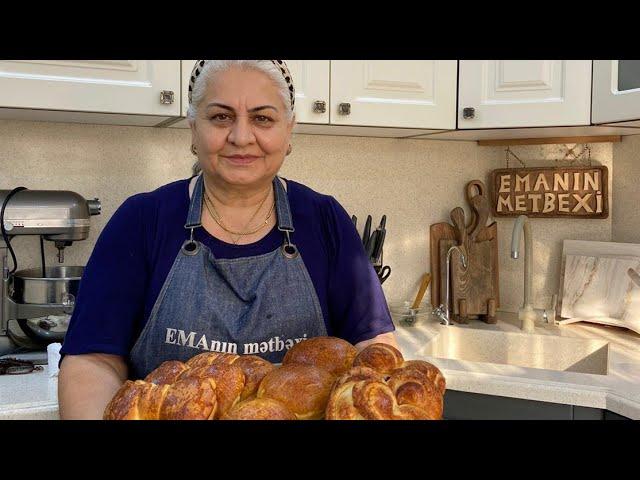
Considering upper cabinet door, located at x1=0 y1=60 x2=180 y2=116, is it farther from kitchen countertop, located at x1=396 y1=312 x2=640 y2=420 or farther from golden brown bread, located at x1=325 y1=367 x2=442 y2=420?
golden brown bread, located at x1=325 y1=367 x2=442 y2=420

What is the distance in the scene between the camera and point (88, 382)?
0.86m

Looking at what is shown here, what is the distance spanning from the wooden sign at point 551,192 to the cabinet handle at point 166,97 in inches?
50.9

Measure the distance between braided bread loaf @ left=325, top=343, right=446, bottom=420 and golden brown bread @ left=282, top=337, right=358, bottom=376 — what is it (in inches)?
2.6

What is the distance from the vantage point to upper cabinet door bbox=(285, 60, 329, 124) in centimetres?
196

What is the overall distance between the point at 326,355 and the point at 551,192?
6.81 ft

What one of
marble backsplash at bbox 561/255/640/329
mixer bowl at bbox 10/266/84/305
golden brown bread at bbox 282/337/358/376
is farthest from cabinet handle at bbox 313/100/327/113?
golden brown bread at bbox 282/337/358/376

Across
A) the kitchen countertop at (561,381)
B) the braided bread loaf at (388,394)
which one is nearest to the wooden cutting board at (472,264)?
the kitchen countertop at (561,381)

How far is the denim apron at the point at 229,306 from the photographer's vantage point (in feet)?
3.32

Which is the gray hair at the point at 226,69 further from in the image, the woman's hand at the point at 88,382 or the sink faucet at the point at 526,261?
the sink faucet at the point at 526,261

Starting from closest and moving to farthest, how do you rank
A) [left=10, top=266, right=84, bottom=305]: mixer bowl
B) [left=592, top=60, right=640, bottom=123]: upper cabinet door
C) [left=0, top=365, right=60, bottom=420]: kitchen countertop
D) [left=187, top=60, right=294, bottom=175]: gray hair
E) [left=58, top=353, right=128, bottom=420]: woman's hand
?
[left=58, top=353, right=128, bottom=420]: woman's hand, [left=187, top=60, right=294, bottom=175]: gray hair, [left=0, top=365, right=60, bottom=420]: kitchen countertop, [left=10, top=266, right=84, bottom=305]: mixer bowl, [left=592, top=60, right=640, bottom=123]: upper cabinet door

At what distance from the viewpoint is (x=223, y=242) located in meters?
1.07

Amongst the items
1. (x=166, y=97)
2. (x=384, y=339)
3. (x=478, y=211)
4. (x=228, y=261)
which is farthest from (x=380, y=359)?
(x=478, y=211)
